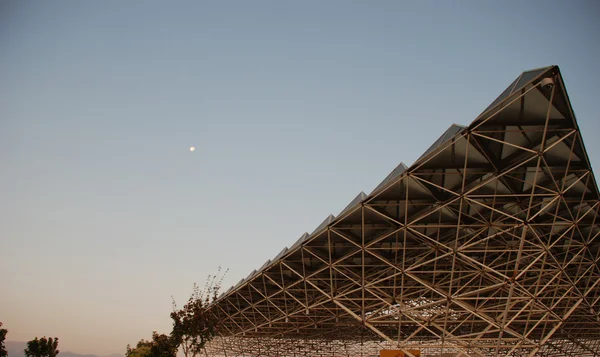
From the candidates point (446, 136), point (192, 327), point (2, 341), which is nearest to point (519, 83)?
point (446, 136)

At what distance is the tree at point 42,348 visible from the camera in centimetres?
4809

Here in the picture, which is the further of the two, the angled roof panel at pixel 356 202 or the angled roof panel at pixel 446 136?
the angled roof panel at pixel 356 202

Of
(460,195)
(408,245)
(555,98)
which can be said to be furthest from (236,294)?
(555,98)

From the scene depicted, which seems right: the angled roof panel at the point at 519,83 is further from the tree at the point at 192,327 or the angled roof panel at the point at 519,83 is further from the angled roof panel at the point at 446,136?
the tree at the point at 192,327

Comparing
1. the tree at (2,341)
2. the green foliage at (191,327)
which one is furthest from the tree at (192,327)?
the tree at (2,341)

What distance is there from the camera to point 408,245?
2542 cm

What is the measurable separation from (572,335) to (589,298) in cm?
2004

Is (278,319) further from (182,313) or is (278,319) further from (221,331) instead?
(221,331)

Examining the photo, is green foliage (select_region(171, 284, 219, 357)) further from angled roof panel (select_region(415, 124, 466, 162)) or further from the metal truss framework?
angled roof panel (select_region(415, 124, 466, 162))

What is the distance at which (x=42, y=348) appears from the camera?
48688mm

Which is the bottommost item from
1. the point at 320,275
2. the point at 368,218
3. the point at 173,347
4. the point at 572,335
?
the point at 572,335

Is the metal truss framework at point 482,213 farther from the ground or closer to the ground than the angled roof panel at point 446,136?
closer to the ground

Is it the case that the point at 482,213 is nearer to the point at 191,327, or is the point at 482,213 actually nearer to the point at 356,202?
the point at 356,202

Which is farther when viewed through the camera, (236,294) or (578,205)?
(236,294)
